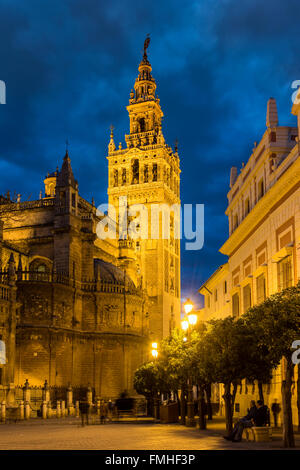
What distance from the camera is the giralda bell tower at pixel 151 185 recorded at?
7988 cm

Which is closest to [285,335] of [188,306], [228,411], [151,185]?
[228,411]

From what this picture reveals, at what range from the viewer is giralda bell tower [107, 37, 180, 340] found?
7988 centimetres

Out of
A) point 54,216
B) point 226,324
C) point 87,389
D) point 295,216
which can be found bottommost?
point 87,389

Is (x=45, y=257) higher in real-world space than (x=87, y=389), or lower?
higher

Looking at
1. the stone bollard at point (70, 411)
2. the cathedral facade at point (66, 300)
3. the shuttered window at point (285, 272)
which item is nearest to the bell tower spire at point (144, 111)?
the cathedral facade at point (66, 300)

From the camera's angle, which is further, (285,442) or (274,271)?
(274,271)

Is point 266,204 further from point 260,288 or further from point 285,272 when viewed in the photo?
point 260,288

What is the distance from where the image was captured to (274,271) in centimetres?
2502

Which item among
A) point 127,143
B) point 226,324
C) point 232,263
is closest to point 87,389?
point 232,263

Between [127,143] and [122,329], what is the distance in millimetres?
43630

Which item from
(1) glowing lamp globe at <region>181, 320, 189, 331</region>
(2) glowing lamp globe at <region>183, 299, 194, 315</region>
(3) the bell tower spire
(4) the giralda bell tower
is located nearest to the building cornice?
(2) glowing lamp globe at <region>183, 299, 194, 315</region>

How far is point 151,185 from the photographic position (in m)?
84.9
